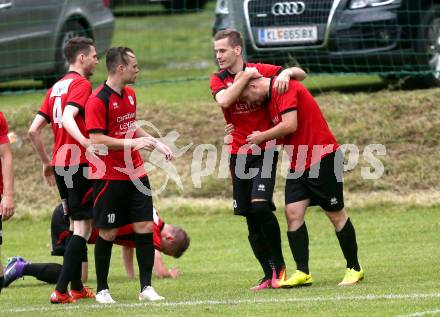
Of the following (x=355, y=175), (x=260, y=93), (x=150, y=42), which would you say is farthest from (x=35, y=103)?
(x=260, y=93)

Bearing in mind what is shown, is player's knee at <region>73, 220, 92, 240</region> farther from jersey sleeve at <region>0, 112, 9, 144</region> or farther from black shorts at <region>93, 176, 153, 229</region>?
jersey sleeve at <region>0, 112, 9, 144</region>

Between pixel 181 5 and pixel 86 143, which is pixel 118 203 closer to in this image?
pixel 86 143

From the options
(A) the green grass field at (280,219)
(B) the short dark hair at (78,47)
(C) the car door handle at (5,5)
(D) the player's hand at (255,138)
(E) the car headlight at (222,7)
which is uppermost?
(B) the short dark hair at (78,47)

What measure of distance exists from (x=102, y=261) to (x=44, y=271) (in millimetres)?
1917

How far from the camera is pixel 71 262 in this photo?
33.7 feet

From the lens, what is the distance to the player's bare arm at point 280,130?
33.8 feet

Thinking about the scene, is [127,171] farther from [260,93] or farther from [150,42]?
[150,42]

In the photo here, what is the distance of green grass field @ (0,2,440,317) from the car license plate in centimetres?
94

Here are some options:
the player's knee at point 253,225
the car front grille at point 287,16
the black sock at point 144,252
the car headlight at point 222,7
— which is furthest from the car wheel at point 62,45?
the black sock at point 144,252

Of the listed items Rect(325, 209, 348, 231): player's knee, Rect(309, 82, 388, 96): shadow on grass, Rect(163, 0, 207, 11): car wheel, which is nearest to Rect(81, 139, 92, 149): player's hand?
Rect(325, 209, 348, 231): player's knee

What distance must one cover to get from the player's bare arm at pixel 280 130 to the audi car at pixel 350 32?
6.52 meters

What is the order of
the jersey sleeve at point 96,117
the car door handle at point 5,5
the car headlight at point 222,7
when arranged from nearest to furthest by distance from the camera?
1. the jersey sleeve at point 96,117
2. the car door handle at point 5,5
3. the car headlight at point 222,7

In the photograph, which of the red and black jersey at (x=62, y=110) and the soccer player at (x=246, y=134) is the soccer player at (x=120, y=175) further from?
the soccer player at (x=246, y=134)

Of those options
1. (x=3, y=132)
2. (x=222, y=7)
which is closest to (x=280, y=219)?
(x=222, y=7)
